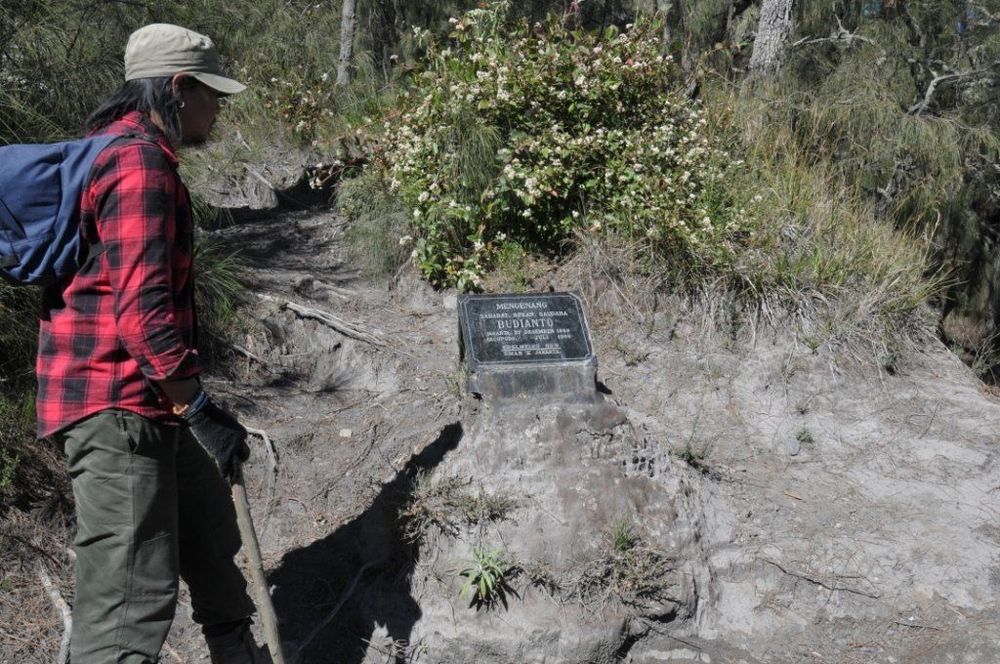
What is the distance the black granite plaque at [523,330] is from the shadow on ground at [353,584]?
1.81ft

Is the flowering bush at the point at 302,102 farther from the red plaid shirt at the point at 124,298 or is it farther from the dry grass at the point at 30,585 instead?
the red plaid shirt at the point at 124,298

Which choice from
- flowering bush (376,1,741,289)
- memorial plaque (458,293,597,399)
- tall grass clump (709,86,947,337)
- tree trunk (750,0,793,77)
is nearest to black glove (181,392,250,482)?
memorial plaque (458,293,597,399)

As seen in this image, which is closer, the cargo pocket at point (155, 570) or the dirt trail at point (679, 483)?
the cargo pocket at point (155, 570)

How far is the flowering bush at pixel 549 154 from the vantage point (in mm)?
5801

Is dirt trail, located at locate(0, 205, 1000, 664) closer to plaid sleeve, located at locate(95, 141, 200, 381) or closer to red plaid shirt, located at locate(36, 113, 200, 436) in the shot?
red plaid shirt, located at locate(36, 113, 200, 436)

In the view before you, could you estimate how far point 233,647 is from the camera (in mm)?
3152

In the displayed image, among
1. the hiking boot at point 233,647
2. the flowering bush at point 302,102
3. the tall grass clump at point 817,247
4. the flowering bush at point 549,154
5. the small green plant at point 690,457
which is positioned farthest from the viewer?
the flowering bush at point 302,102

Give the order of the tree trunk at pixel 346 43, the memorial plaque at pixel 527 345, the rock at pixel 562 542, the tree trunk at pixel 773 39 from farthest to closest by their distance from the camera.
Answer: the tree trunk at pixel 346 43, the tree trunk at pixel 773 39, the memorial plaque at pixel 527 345, the rock at pixel 562 542

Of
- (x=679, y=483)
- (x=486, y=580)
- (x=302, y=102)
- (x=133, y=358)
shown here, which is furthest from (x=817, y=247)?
(x=302, y=102)

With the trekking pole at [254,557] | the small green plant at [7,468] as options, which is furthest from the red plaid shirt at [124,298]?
the small green plant at [7,468]

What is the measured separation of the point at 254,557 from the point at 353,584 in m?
1.11

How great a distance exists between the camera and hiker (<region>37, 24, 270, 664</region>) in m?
2.43

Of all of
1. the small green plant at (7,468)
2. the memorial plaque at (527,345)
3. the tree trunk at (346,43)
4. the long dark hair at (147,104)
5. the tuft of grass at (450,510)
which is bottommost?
the tuft of grass at (450,510)

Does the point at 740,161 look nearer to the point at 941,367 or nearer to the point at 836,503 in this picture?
the point at 941,367
